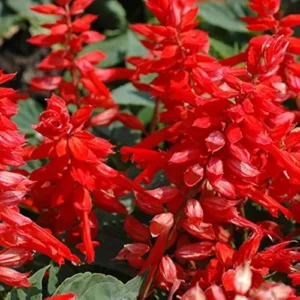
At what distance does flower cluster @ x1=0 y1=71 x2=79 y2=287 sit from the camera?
1.20 m

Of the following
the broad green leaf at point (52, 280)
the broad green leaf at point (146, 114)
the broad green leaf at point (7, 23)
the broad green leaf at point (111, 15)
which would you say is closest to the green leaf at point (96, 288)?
the broad green leaf at point (52, 280)

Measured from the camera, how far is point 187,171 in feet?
4.15

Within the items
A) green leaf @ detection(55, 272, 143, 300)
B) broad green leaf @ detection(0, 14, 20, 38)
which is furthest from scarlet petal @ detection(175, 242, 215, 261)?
broad green leaf @ detection(0, 14, 20, 38)

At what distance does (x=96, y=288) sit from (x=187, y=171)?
24 cm

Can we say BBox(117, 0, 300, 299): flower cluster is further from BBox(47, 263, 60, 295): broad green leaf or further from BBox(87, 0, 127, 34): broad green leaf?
BBox(87, 0, 127, 34): broad green leaf

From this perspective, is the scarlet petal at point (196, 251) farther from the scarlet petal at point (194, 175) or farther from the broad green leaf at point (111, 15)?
the broad green leaf at point (111, 15)

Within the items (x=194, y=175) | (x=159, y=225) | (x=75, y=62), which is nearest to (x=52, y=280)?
(x=159, y=225)

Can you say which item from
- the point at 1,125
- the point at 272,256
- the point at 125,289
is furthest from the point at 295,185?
the point at 1,125

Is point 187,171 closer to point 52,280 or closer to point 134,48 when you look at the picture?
point 52,280

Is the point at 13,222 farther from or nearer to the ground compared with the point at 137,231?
farther from the ground

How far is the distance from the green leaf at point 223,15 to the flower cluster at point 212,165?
2.94 feet

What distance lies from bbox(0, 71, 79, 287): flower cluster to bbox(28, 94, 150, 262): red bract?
0.07 meters

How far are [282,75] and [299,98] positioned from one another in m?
0.07

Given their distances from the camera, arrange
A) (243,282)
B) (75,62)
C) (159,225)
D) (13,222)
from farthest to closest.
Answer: (75,62), (159,225), (13,222), (243,282)
